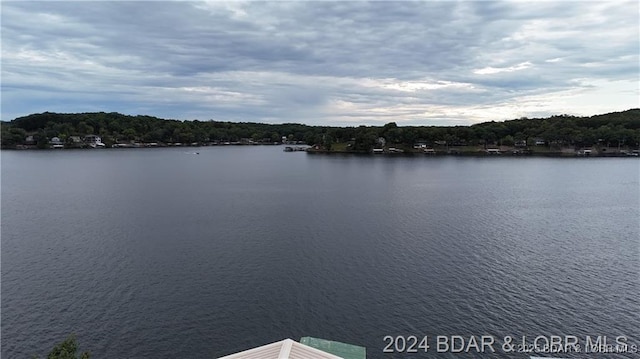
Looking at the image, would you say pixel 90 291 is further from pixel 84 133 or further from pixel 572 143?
pixel 84 133

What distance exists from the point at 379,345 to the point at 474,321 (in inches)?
213

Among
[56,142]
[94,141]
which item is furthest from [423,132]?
[56,142]

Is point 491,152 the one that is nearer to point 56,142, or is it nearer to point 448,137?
point 448,137

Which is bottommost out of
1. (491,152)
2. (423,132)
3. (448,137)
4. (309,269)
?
(309,269)

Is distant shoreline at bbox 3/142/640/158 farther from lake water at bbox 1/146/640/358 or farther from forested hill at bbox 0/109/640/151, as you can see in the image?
lake water at bbox 1/146/640/358

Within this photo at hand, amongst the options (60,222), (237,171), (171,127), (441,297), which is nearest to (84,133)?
(171,127)

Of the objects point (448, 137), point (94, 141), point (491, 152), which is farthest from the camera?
point (94, 141)

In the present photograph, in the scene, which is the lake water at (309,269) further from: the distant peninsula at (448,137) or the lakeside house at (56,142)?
the lakeside house at (56,142)

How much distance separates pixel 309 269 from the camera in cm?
2822

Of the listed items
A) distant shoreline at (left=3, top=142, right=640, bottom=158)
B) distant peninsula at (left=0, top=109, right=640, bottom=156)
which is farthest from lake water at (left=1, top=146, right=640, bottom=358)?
distant peninsula at (left=0, top=109, right=640, bottom=156)

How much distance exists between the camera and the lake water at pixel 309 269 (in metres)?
20.2

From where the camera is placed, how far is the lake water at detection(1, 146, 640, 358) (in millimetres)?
20234

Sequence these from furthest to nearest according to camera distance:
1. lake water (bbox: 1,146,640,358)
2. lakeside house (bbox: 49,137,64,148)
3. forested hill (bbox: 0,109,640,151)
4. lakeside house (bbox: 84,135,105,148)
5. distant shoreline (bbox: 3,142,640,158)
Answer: lakeside house (bbox: 84,135,105,148), lakeside house (bbox: 49,137,64,148), forested hill (bbox: 0,109,640,151), distant shoreline (bbox: 3,142,640,158), lake water (bbox: 1,146,640,358)

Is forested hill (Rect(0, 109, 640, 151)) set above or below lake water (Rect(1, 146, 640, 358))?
above
